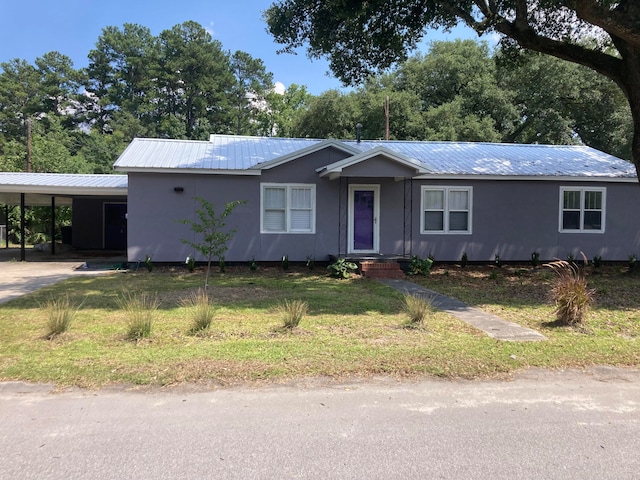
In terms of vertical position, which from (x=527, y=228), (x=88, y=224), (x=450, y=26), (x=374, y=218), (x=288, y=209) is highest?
(x=450, y=26)

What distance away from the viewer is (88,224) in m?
20.7

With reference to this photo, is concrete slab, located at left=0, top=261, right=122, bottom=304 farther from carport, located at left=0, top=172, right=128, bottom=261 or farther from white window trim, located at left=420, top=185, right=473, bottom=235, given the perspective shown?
white window trim, located at left=420, top=185, right=473, bottom=235

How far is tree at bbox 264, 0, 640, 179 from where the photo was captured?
31.8 ft

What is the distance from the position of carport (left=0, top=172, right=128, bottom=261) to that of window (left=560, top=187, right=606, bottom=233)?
14.7 metres

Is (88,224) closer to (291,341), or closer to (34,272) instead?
(34,272)

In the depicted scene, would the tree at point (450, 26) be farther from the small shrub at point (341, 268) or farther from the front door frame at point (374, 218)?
the small shrub at point (341, 268)

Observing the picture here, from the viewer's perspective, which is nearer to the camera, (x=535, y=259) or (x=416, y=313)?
(x=416, y=313)

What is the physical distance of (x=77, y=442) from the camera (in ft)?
10.9

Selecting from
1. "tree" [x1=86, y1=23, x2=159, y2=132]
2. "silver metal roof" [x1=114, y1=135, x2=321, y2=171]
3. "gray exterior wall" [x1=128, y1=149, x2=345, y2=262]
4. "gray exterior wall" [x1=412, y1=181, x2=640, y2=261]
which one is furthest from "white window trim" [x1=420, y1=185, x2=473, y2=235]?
"tree" [x1=86, y1=23, x2=159, y2=132]

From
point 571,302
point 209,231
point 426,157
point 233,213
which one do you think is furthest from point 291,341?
point 426,157

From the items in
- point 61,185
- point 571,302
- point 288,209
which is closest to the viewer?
point 571,302

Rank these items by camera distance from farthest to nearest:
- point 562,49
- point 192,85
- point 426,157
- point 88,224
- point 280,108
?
point 280,108 < point 192,85 < point 88,224 < point 426,157 < point 562,49

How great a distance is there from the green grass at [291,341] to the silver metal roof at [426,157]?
479 centimetres

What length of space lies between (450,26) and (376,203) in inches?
219
